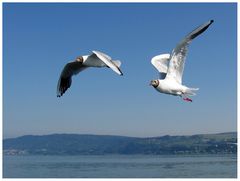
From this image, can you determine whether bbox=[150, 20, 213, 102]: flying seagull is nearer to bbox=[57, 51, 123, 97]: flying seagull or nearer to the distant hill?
bbox=[57, 51, 123, 97]: flying seagull

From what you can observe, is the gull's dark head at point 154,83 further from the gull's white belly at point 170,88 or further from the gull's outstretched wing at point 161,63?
the gull's outstretched wing at point 161,63

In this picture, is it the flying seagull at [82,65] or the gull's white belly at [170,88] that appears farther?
the flying seagull at [82,65]

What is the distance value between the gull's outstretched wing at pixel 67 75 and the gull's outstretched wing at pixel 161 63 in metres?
1.28

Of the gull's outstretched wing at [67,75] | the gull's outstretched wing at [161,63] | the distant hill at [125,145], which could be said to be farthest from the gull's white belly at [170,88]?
the distant hill at [125,145]

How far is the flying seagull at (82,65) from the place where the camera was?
6672 mm

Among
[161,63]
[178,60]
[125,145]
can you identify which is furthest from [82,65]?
[125,145]

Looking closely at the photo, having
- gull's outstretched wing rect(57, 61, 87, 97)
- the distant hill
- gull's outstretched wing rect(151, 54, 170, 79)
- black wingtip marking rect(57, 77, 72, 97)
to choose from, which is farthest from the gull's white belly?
the distant hill

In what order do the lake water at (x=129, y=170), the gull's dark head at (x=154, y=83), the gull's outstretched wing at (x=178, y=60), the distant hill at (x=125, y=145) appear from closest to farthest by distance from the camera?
the gull's dark head at (x=154, y=83), the gull's outstretched wing at (x=178, y=60), the lake water at (x=129, y=170), the distant hill at (x=125, y=145)

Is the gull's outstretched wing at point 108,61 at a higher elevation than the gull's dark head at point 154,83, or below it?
higher

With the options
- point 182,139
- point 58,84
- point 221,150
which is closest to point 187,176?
point 58,84

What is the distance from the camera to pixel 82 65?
26.6ft

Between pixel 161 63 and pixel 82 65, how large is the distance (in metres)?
1.34

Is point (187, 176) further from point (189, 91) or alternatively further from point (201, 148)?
point (201, 148)

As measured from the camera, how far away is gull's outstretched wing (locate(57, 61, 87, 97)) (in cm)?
819
